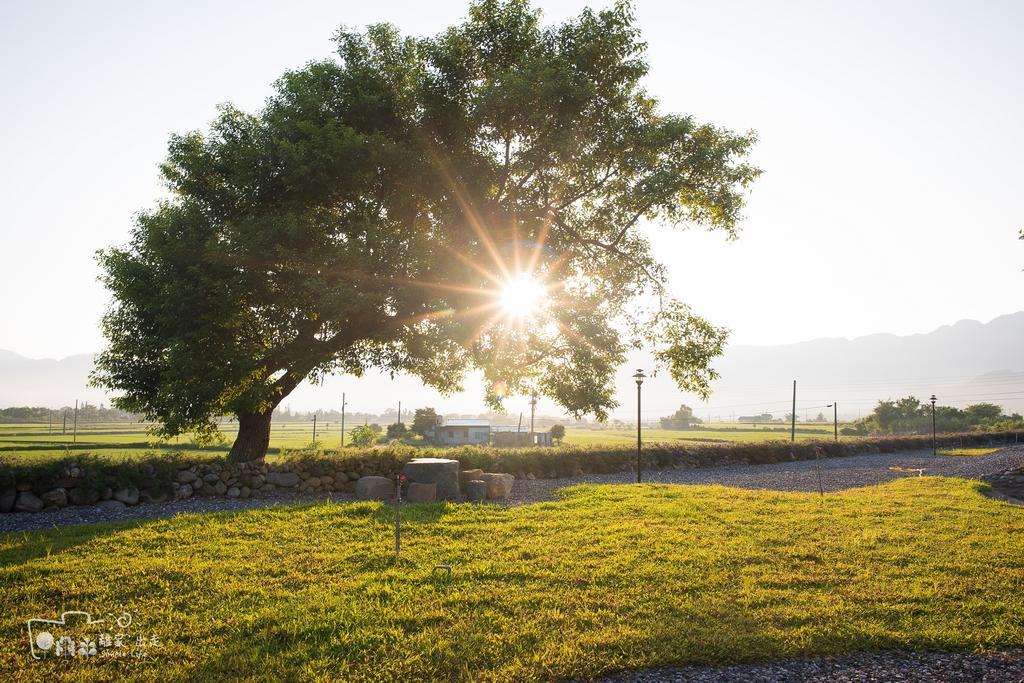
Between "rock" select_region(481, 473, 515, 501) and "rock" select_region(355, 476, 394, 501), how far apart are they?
8.82 feet

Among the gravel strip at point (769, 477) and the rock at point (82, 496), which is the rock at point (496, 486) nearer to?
the gravel strip at point (769, 477)

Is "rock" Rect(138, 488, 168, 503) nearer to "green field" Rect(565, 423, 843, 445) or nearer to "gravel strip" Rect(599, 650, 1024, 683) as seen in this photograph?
"gravel strip" Rect(599, 650, 1024, 683)

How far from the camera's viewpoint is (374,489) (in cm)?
1467

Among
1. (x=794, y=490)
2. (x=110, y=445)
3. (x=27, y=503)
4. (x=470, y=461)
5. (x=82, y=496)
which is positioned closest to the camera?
(x=27, y=503)

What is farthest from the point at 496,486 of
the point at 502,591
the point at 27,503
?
the point at 27,503

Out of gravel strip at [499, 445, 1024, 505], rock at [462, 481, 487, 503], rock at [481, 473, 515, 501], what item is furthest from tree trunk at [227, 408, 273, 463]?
gravel strip at [499, 445, 1024, 505]

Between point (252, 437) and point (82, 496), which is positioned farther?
point (252, 437)

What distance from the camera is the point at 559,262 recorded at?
56.4 ft

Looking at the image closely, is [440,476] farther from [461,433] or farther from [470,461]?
[461,433]

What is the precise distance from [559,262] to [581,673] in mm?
13319

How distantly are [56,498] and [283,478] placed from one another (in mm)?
4853

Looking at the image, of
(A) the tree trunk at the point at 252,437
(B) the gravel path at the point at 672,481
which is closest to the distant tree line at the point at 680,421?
(B) the gravel path at the point at 672,481

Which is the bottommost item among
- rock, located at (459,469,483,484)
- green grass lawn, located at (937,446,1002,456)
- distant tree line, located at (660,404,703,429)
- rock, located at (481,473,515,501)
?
distant tree line, located at (660,404,703,429)

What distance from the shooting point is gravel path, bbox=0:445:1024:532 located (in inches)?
465
